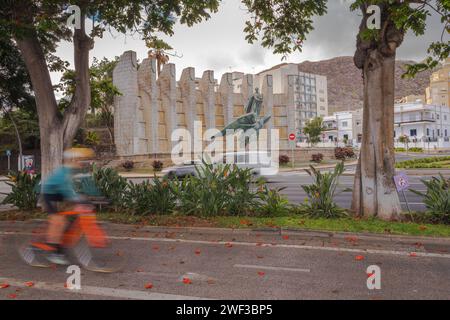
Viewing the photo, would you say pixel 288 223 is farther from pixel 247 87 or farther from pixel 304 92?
pixel 304 92

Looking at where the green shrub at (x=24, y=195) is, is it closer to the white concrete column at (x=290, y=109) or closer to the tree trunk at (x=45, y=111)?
the tree trunk at (x=45, y=111)

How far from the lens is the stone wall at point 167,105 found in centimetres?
4528

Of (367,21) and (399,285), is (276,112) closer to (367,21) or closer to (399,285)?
(367,21)

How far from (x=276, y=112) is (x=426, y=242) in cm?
5345

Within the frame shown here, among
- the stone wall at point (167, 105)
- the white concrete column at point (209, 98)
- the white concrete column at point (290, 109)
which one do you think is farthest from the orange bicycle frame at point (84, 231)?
the white concrete column at point (290, 109)

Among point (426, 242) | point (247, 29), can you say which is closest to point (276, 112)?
point (247, 29)

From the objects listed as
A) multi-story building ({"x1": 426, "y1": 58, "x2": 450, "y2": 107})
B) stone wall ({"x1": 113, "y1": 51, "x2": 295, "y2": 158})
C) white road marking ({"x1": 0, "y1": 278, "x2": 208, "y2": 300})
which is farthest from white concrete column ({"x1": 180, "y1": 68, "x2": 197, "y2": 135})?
multi-story building ({"x1": 426, "y1": 58, "x2": 450, "y2": 107})

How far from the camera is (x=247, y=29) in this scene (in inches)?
464

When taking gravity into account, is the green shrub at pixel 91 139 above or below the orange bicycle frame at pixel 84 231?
above

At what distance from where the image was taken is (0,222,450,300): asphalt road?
480 cm

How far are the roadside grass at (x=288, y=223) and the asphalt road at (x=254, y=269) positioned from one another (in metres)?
0.29

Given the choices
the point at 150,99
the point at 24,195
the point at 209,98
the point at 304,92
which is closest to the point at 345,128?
the point at 304,92

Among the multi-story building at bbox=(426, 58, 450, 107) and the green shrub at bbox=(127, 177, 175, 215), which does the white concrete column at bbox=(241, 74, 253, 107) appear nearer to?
the green shrub at bbox=(127, 177, 175, 215)

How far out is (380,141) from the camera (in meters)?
8.67
